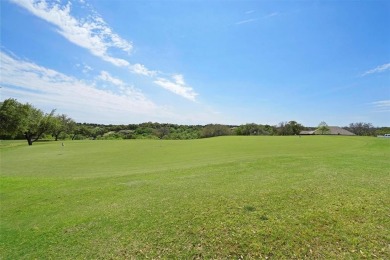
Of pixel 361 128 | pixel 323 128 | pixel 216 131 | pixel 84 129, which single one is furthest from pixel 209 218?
pixel 361 128

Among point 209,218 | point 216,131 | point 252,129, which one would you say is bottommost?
point 209,218

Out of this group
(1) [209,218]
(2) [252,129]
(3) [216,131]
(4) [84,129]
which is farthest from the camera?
(4) [84,129]

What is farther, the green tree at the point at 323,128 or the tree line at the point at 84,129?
the green tree at the point at 323,128

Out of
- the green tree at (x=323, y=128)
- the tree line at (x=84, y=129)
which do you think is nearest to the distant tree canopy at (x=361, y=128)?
the tree line at (x=84, y=129)

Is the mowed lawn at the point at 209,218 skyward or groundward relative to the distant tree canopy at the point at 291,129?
groundward

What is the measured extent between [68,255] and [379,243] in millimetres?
7667

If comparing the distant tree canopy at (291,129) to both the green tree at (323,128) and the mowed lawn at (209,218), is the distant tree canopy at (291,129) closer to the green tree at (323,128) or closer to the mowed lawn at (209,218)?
the green tree at (323,128)

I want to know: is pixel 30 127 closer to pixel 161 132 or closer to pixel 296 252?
pixel 161 132

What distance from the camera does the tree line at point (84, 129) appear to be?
48.2 metres

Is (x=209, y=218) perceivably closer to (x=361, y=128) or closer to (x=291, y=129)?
(x=291, y=129)

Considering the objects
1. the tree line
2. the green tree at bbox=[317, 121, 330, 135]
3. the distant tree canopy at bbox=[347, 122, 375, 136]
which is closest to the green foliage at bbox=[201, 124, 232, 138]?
Result: the tree line

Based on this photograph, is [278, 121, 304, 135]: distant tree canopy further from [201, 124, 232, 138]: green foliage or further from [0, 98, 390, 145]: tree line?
[201, 124, 232, 138]: green foliage

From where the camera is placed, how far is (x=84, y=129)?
4021 inches

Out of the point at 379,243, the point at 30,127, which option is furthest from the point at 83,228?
the point at 30,127
